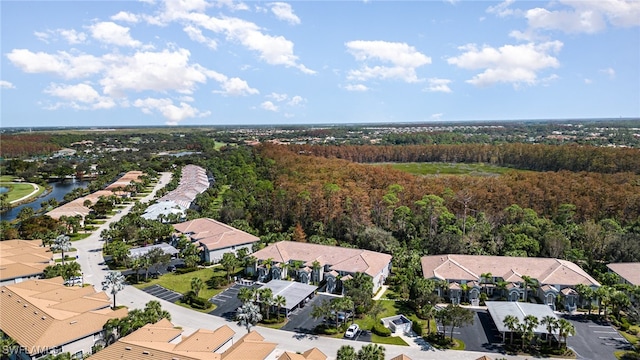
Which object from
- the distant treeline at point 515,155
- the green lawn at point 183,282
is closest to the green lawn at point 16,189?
the green lawn at point 183,282

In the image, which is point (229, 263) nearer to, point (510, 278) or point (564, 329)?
point (510, 278)

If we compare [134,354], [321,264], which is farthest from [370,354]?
Result: [321,264]

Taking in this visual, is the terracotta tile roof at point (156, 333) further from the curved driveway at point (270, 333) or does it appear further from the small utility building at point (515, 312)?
the small utility building at point (515, 312)

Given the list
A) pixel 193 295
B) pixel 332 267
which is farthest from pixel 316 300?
pixel 193 295

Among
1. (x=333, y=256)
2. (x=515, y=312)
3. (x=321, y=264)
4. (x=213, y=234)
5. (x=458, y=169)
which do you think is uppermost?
(x=458, y=169)

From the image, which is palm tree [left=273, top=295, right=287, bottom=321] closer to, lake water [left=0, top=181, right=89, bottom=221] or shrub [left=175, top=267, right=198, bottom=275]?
shrub [left=175, top=267, right=198, bottom=275]

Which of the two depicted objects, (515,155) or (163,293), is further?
(515,155)

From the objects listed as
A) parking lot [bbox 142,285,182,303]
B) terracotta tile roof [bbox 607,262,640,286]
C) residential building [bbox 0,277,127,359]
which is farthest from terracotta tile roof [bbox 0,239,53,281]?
terracotta tile roof [bbox 607,262,640,286]
